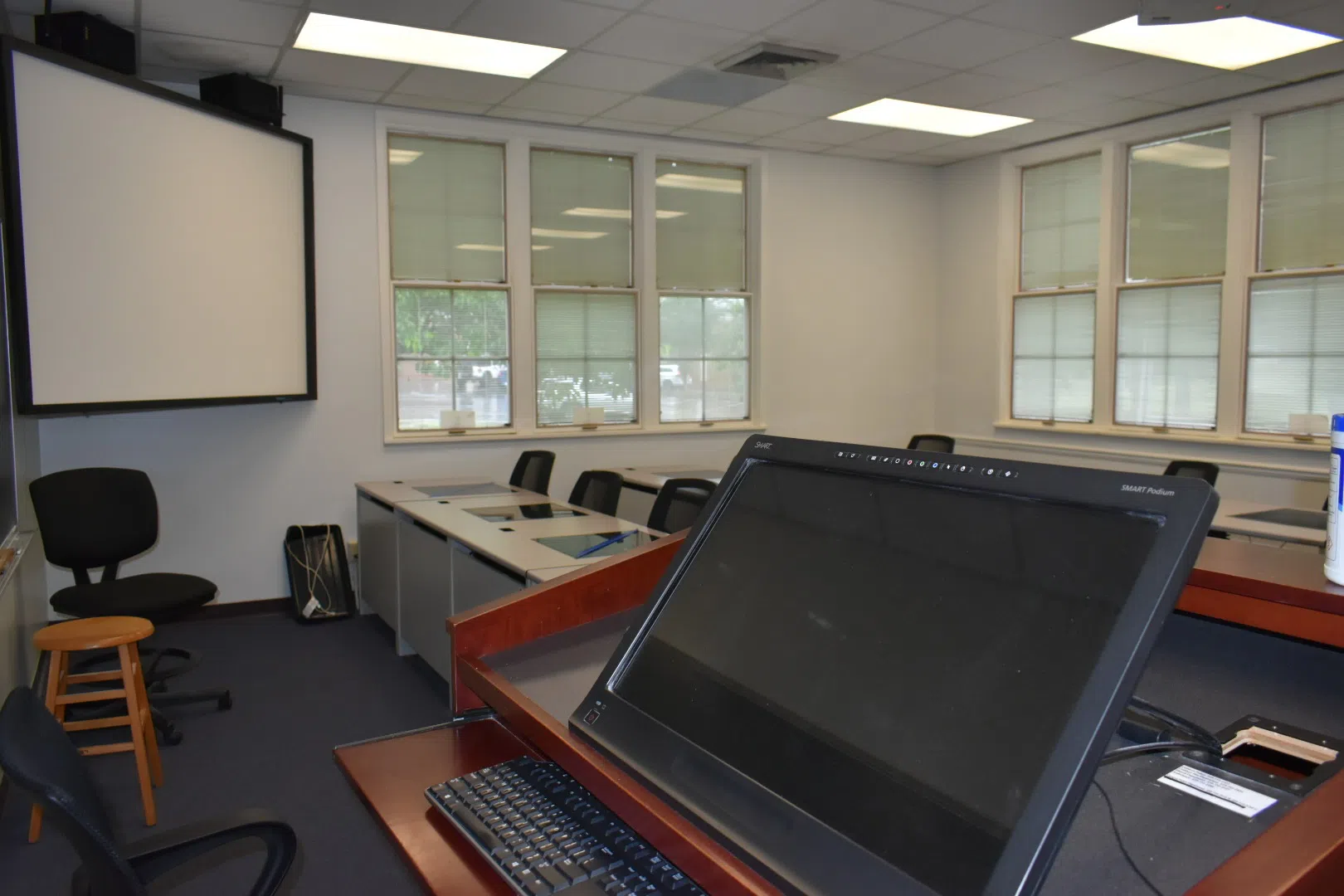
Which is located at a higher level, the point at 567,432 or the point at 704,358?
the point at 704,358

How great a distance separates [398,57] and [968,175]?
469cm

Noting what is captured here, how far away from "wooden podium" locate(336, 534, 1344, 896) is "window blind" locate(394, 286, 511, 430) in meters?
4.99

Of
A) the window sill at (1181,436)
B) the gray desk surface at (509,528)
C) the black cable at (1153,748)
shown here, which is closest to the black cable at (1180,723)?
the black cable at (1153,748)

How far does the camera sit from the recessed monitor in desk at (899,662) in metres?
0.70

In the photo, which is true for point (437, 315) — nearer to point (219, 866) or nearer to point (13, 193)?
point (13, 193)

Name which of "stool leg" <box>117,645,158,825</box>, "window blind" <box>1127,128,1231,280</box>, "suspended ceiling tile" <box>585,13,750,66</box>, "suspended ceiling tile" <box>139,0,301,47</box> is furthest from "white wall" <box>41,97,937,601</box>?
"stool leg" <box>117,645,158,825</box>

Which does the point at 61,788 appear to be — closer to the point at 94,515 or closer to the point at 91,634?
the point at 91,634

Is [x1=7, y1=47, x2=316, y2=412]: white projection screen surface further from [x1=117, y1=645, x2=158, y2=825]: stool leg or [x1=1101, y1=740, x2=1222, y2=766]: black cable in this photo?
[x1=1101, y1=740, x2=1222, y2=766]: black cable

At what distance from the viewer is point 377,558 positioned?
17.3 feet

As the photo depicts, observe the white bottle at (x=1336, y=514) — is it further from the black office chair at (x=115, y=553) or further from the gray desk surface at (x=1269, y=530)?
the black office chair at (x=115, y=553)

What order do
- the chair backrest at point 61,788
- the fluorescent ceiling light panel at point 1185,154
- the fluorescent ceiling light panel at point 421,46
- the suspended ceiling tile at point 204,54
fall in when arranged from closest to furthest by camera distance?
the chair backrest at point 61,788
the fluorescent ceiling light panel at point 421,46
the suspended ceiling tile at point 204,54
the fluorescent ceiling light panel at point 1185,154

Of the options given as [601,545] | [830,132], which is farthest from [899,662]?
[830,132]

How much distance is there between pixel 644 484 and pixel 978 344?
11.2ft

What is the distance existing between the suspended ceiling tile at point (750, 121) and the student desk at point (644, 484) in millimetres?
2332
